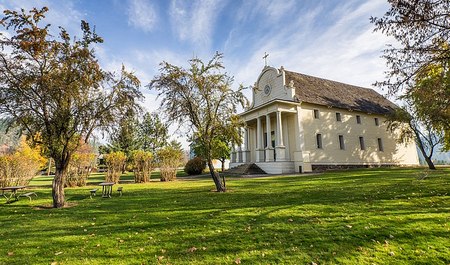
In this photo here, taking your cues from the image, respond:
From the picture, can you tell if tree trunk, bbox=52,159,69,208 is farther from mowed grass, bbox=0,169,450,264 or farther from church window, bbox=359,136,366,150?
church window, bbox=359,136,366,150

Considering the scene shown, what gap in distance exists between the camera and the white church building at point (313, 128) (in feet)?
79.7

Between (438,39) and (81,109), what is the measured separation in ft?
40.1

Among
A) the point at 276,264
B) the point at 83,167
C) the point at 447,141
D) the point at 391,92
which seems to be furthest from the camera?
the point at 447,141

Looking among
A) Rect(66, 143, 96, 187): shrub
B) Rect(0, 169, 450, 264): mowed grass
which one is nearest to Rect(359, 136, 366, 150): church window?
Rect(0, 169, 450, 264): mowed grass

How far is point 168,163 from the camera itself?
818 inches

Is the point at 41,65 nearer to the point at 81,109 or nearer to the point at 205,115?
the point at 81,109

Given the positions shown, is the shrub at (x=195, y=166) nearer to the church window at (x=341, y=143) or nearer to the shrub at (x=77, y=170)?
the shrub at (x=77, y=170)

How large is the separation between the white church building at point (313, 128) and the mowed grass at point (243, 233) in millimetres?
16263

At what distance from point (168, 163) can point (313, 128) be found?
1553cm

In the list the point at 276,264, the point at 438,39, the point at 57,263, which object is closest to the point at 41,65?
the point at 57,263

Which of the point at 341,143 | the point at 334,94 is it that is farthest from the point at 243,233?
the point at 334,94

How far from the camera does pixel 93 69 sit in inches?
363

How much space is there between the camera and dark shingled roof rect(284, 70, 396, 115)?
1040 inches

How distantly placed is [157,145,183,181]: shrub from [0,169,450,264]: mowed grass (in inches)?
478
